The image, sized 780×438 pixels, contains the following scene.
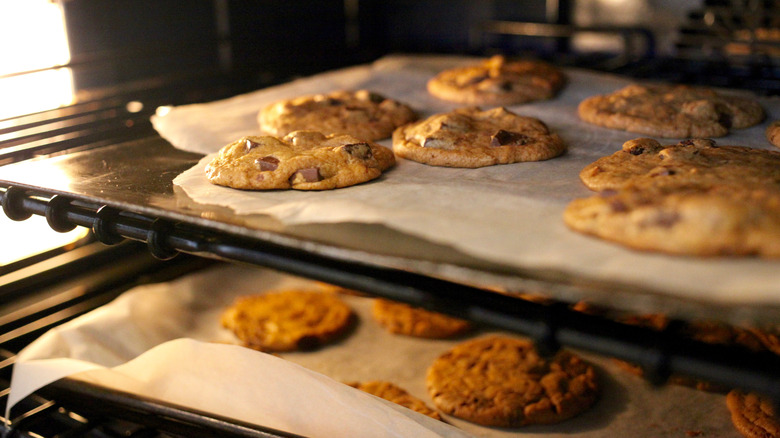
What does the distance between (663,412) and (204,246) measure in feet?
4.35

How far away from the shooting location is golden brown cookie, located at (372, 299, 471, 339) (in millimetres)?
2279

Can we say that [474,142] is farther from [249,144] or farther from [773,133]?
[773,133]

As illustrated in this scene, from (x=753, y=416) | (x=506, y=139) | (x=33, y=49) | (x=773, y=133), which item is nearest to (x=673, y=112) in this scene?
(x=773, y=133)

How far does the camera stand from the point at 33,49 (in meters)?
2.99

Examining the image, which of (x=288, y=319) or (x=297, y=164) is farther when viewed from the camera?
(x=288, y=319)

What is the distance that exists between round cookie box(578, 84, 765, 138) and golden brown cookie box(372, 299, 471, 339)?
0.81 meters

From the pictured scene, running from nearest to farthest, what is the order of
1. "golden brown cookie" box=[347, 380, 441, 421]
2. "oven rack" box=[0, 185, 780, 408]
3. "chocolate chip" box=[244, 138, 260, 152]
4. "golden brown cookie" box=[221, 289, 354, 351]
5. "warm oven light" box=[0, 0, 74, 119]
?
"oven rack" box=[0, 185, 780, 408] → "chocolate chip" box=[244, 138, 260, 152] → "golden brown cookie" box=[347, 380, 441, 421] → "golden brown cookie" box=[221, 289, 354, 351] → "warm oven light" box=[0, 0, 74, 119]

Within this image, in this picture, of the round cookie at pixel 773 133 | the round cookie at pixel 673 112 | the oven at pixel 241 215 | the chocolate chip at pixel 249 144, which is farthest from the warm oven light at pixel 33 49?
the round cookie at pixel 773 133

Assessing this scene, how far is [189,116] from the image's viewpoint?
2.17 m

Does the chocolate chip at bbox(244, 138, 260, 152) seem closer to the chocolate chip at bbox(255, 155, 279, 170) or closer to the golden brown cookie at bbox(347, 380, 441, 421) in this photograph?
the chocolate chip at bbox(255, 155, 279, 170)

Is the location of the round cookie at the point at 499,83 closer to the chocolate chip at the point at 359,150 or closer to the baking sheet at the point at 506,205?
the baking sheet at the point at 506,205

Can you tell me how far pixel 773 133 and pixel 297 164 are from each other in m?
1.23

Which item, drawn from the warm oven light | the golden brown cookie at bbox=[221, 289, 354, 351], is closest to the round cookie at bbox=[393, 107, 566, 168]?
the golden brown cookie at bbox=[221, 289, 354, 351]

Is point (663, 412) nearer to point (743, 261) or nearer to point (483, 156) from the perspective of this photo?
point (483, 156)
